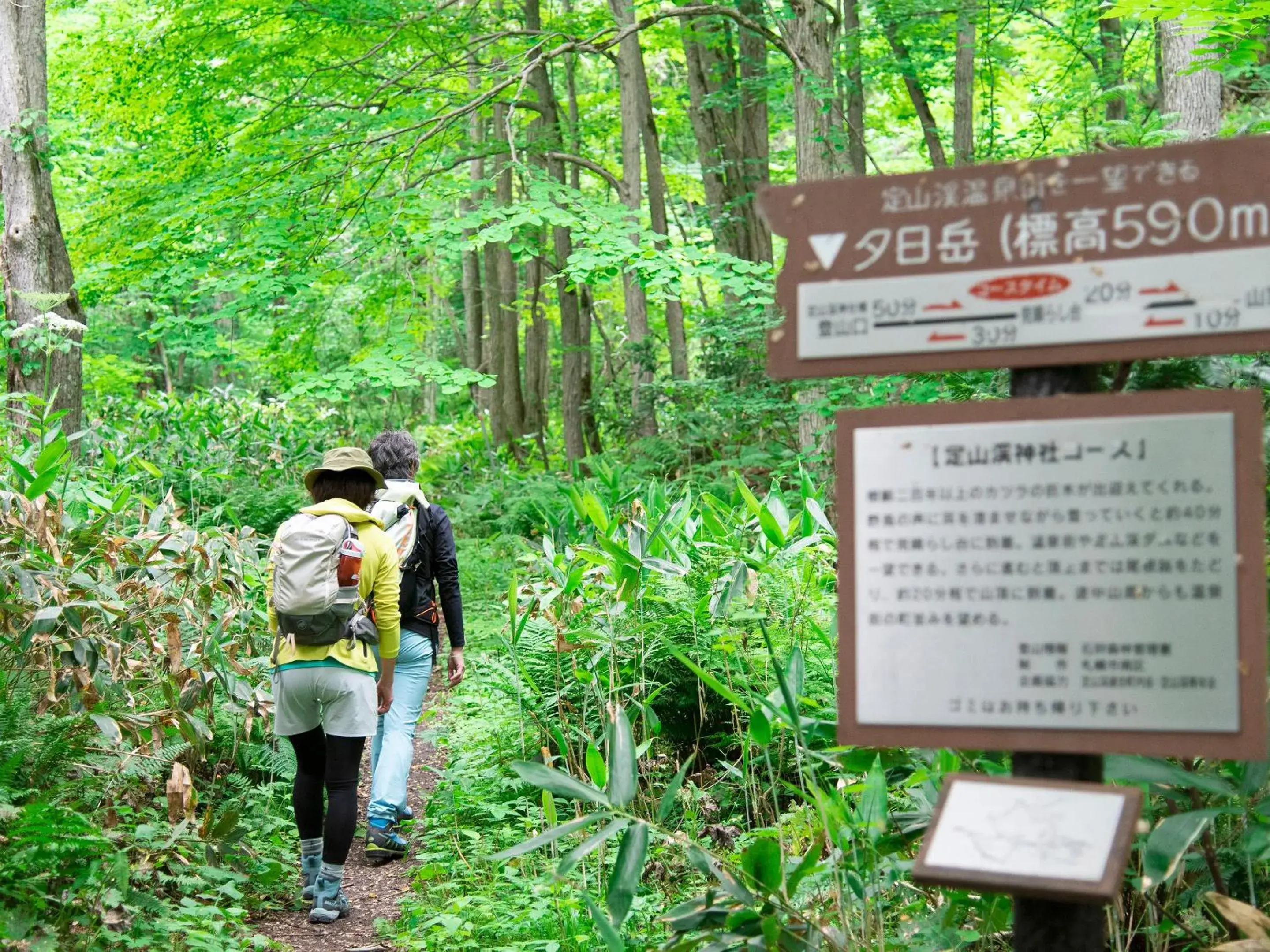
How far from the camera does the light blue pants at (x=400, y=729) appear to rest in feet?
17.3

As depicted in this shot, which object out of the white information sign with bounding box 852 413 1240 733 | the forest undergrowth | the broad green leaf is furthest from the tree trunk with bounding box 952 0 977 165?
the white information sign with bounding box 852 413 1240 733

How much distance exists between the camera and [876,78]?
16.1 m

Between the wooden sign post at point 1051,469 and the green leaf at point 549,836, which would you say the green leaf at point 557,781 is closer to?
the green leaf at point 549,836

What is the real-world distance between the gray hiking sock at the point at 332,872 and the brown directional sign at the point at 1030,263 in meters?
3.25

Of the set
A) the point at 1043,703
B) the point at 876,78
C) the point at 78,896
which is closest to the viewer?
the point at 1043,703

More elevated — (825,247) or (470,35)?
(470,35)

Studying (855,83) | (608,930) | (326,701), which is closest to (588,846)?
(608,930)

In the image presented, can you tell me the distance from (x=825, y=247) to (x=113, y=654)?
371 cm

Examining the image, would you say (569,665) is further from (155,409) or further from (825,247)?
(155,409)

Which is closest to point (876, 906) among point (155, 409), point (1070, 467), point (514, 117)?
point (1070, 467)

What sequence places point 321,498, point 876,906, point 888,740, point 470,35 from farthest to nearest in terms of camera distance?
1. point 470,35
2. point 321,498
3. point 876,906
4. point 888,740

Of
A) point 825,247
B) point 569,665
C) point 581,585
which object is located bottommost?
point 569,665

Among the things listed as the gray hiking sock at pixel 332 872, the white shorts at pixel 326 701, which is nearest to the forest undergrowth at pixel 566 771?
the gray hiking sock at pixel 332 872

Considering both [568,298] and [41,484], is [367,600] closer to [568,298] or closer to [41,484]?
[41,484]
